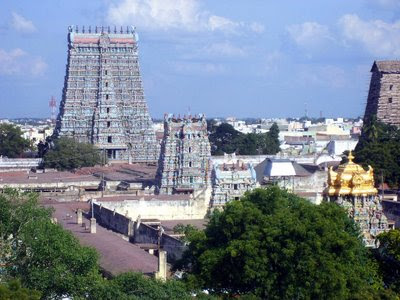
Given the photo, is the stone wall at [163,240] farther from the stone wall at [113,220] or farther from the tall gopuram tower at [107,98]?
the tall gopuram tower at [107,98]

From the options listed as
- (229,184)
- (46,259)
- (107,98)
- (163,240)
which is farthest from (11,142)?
(46,259)

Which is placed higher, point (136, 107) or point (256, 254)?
point (136, 107)

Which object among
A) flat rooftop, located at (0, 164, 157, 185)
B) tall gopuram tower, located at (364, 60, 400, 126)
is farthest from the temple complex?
tall gopuram tower, located at (364, 60, 400, 126)

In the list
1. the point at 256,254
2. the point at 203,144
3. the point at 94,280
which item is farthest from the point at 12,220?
the point at 203,144

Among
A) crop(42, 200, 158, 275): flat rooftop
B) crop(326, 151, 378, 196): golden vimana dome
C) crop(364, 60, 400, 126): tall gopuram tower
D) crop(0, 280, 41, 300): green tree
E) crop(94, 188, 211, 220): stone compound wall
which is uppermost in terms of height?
crop(364, 60, 400, 126): tall gopuram tower

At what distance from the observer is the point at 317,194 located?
2386 inches

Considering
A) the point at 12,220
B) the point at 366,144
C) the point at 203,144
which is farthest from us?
the point at 366,144

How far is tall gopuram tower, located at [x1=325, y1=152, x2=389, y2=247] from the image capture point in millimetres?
40375

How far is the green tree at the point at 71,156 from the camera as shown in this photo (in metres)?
88.4

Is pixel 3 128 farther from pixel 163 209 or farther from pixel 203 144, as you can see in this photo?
pixel 163 209

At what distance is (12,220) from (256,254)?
25.2 ft

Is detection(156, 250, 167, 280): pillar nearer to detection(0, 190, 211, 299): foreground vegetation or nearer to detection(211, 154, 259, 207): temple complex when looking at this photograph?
detection(0, 190, 211, 299): foreground vegetation

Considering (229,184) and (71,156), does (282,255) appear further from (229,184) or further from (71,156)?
(71,156)

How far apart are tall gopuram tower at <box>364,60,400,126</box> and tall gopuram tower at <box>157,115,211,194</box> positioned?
86.7 ft
